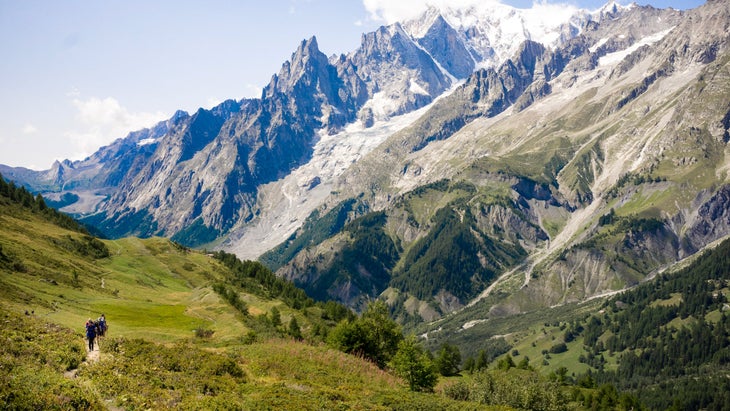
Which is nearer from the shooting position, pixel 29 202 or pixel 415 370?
pixel 415 370

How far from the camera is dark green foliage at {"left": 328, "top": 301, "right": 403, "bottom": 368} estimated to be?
71.2 metres

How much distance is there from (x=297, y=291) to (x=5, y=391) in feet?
506

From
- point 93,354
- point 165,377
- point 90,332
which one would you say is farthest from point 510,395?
point 90,332

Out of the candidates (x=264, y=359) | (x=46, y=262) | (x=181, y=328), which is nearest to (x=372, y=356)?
(x=264, y=359)

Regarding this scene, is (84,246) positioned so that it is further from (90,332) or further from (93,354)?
(93,354)

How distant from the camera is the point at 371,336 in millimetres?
73812

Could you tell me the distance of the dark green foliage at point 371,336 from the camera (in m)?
71.2

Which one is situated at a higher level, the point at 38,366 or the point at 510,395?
the point at 38,366

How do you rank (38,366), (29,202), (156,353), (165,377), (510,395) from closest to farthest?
(38,366) → (165,377) → (156,353) → (510,395) → (29,202)

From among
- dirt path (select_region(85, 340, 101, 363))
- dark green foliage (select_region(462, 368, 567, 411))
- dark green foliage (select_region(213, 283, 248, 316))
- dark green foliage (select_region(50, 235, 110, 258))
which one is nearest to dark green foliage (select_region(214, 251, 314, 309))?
dark green foliage (select_region(213, 283, 248, 316))

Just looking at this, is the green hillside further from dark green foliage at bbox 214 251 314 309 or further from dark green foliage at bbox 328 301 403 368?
dark green foliage at bbox 214 251 314 309

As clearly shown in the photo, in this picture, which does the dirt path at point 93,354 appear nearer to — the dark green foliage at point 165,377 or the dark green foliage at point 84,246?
the dark green foliage at point 165,377

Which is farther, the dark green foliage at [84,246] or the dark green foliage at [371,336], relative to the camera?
the dark green foliage at [84,246]

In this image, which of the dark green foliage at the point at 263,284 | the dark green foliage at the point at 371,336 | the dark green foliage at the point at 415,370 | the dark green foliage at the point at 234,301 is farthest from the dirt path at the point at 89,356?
the dark green foliage at the point at 263,284
